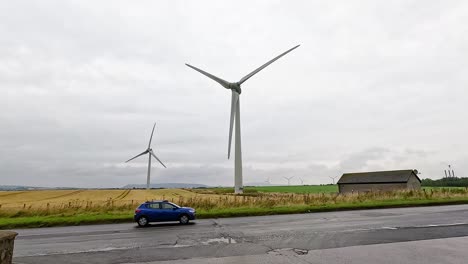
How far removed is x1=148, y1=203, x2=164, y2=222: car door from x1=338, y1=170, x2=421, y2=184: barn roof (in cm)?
6092

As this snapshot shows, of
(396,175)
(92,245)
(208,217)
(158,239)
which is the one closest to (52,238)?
(92,245)

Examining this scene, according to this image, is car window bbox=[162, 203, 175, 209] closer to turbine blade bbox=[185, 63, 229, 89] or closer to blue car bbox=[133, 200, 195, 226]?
blue car bbox=[133, 200, 195, 226]

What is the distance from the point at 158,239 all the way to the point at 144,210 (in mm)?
6701

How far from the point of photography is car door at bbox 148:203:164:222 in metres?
20.0

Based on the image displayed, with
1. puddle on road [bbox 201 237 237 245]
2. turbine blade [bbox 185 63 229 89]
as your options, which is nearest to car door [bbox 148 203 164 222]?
puddle on road [bbox 201 237 237 245]

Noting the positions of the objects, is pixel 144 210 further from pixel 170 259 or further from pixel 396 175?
Answer: pixel 396 175

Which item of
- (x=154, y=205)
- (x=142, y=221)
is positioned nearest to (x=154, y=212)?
(x=154, y=205)

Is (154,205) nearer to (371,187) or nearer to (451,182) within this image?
(371,187)

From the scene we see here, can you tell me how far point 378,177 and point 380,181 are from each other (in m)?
2.82

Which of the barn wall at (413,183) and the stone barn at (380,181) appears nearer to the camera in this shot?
the barn wall at (413,183)

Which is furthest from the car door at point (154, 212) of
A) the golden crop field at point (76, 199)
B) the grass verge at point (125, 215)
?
the golden crop field at point (76, 199)

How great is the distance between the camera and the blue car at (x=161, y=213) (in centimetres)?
1984

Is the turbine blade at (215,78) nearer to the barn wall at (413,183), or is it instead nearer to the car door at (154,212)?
the car door at (154,212)

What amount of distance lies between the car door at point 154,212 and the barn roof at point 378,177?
60925 mm
